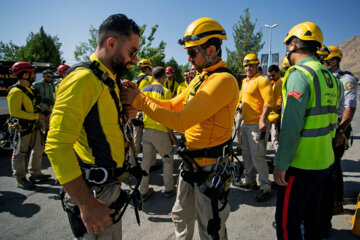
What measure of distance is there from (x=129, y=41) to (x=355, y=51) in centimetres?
21616

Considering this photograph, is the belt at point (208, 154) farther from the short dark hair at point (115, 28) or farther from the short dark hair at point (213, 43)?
the short dark hair at point (115, 28)

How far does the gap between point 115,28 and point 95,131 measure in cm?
84

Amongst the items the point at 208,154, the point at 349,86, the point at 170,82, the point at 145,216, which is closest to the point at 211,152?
the point at 208,154

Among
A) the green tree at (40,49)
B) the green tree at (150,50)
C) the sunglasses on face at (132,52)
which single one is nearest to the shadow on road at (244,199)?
the sunglasses on face at (132,52)

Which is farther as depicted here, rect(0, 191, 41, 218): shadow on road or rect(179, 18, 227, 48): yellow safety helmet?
rect(0, 191, 41, 218): shadow on road

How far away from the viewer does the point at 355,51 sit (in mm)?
159250

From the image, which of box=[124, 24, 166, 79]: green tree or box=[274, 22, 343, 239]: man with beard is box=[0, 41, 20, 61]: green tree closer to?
box=[124, 24, 166, 79]: green tree

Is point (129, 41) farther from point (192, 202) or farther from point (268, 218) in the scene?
point (268, 218)

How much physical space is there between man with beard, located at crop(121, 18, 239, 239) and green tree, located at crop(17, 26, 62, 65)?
2908 cm

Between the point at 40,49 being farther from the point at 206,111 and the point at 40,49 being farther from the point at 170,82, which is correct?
the point at 206,111

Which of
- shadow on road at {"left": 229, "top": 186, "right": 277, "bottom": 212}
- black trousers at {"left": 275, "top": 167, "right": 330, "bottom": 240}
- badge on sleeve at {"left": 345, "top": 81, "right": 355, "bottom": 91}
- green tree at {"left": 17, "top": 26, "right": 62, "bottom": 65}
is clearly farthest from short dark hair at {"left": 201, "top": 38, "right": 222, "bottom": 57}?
green tree at {"left": 17, "top": 26, "right": 62, "bottom": 65}

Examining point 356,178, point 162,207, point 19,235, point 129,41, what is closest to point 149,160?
point 162,207

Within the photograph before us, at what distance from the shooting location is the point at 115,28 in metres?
1.63

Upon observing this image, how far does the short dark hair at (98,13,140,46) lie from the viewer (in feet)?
5.36
